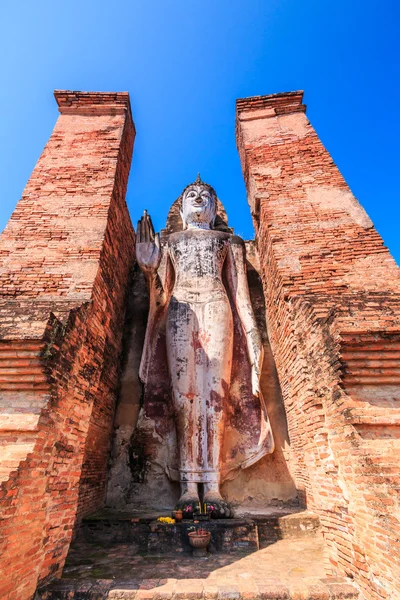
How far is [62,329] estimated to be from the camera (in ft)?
12.0

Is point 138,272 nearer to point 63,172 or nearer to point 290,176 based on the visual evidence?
point 63,172

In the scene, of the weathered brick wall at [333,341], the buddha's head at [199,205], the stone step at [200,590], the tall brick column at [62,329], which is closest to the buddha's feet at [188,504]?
the stone step at [200,590]

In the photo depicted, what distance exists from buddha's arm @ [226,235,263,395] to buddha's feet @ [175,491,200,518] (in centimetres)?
A: 177

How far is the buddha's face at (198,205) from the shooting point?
22.9 feet

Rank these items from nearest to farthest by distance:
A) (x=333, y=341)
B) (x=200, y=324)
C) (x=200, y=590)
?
(x=200, y=590), (x=333, y=341), (x=200, y=324)

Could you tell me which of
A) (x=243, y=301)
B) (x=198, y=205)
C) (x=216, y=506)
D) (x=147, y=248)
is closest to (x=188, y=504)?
(x=216, y=506)

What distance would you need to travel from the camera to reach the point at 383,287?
470cm

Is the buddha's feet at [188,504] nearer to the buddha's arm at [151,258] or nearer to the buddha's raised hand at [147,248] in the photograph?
the buddha's arm at [151,258]

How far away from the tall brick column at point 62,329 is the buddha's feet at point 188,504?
1327 mm

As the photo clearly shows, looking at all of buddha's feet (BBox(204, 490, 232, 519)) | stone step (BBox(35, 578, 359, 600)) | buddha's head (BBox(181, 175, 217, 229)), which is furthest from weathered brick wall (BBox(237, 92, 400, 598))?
buddha's feet (BBox(204, 490, 232, 519))

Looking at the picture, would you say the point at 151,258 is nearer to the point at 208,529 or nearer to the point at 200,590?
the point at 208,529

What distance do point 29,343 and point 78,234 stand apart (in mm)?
2415

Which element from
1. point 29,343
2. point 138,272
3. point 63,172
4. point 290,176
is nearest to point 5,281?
point 29,343

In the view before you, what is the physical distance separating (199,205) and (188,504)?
211 inches
